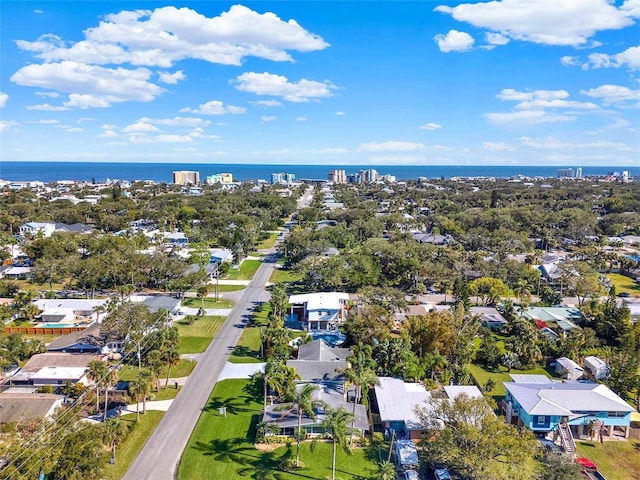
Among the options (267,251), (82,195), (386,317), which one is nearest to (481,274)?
(386,317)

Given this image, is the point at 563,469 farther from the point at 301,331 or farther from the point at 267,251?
the point at 267,251

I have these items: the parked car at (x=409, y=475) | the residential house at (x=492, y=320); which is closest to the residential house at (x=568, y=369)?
the residential house at (x=492, y=320)

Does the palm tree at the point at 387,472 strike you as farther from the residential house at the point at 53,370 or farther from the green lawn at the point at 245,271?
the green lawn at the point at 245,271

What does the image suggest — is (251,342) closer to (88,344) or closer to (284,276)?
(88,344)

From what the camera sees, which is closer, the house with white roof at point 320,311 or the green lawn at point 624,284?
the house with white roof at point 320,311

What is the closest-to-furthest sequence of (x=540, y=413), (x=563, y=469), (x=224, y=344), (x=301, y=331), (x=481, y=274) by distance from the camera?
(x=563, y=469)
(x=540, y=413)
(x=224, y=344)
(x=301, y=331)
(x=481, y=274)

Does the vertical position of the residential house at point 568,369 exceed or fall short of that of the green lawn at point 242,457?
it exceeds it

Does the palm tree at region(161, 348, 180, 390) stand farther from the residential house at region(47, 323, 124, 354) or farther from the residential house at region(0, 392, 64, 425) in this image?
the residential house at region(47, 323, 124, 354)
